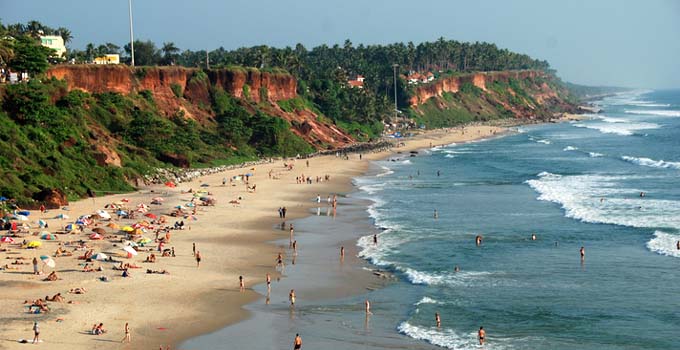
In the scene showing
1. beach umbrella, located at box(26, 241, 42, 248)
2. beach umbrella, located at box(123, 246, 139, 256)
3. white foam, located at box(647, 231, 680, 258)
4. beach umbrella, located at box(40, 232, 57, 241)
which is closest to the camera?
beach umbrella, located at box(123, 246, 139, 256)

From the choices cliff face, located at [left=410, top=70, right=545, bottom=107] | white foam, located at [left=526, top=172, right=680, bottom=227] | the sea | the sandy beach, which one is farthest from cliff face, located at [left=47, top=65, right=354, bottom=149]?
cliff face, located at [left=410, top=70, right=545, bottom=107]

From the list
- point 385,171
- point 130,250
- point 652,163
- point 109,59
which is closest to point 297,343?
point 130,250

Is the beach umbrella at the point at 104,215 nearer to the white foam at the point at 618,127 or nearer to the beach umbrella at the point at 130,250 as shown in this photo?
the beach umbrella at the point at 130,250

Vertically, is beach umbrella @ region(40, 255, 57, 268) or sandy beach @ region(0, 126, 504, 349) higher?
beach umbrella @ region(40, 255, 57, 268)

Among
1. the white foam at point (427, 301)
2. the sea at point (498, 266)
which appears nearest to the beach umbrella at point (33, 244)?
the sea at point (498, 266)

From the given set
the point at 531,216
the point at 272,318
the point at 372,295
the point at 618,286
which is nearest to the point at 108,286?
the point at 272,318

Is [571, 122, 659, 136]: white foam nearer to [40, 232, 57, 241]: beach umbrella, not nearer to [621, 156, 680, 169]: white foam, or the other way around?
[621, 156, 680, 169]: white foam

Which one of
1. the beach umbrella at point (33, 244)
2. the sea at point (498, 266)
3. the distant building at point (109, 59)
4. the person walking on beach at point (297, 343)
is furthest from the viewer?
the distant building at point (109, 59)
